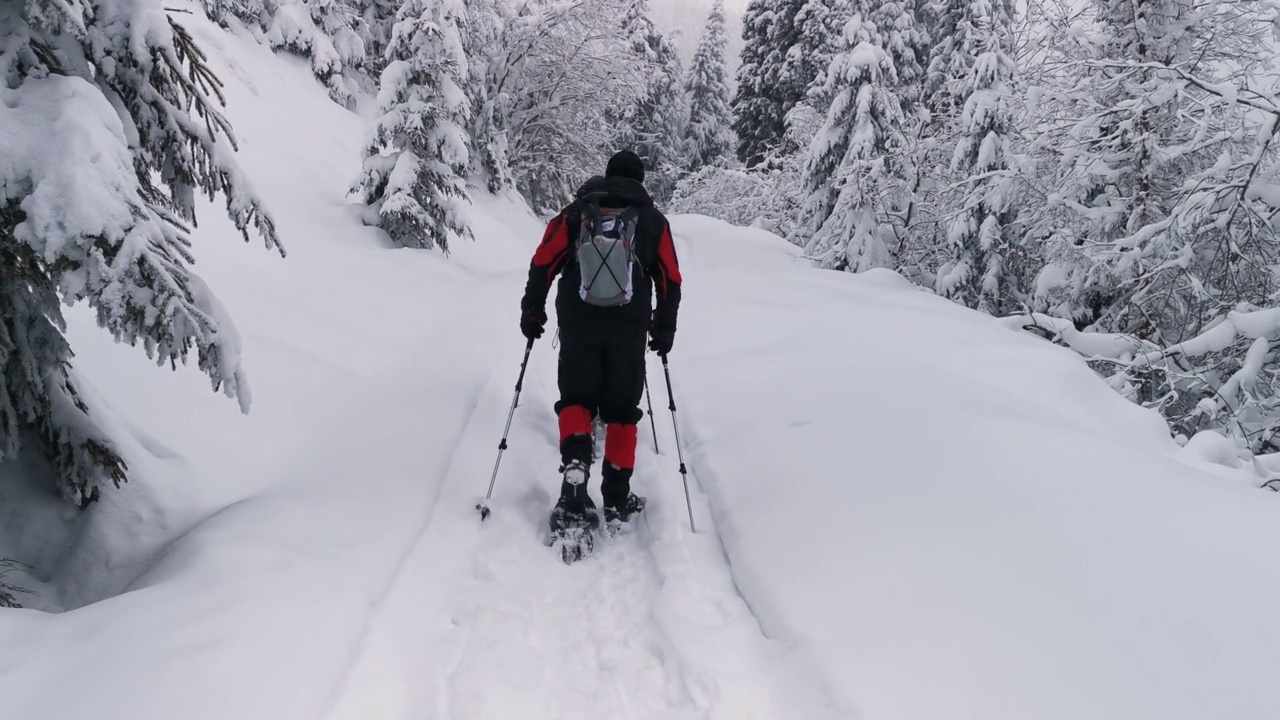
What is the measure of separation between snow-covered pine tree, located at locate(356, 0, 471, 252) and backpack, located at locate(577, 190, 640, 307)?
350 inches

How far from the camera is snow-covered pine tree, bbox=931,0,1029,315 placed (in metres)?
10.7

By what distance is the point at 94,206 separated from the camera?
8.48 ft

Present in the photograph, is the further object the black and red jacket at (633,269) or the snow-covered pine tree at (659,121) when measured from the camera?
the snow-covered pine tree at (659,121)

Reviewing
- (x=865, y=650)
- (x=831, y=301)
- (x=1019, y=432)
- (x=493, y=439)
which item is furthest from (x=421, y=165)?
(x=865, y=650)

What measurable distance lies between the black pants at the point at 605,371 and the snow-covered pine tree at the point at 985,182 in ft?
26.0

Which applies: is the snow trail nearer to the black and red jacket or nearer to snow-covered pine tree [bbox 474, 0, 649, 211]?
the black and red jacket

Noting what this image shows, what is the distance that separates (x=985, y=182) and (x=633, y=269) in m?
8.30

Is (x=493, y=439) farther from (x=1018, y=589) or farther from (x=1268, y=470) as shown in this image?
(x=1268, y=470)

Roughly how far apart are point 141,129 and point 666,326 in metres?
2.96

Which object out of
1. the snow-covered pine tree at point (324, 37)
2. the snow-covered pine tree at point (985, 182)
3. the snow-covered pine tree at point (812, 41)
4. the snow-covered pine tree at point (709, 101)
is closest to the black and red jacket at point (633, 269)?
the snow-covered pine tree at point (985, 182)

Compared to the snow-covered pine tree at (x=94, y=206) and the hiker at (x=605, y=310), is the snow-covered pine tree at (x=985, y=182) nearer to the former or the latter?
the hiker at (x=605, y=310)

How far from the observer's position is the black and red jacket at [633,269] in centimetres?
416

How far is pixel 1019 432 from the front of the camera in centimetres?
433

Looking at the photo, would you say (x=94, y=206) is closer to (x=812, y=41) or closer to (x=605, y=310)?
(x=605, y=310)
